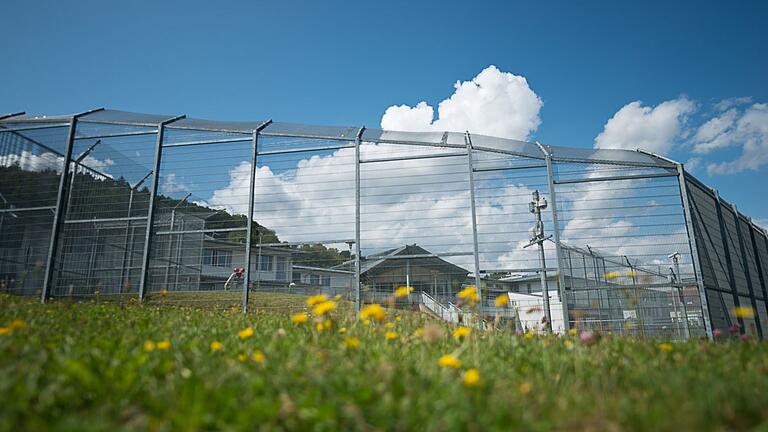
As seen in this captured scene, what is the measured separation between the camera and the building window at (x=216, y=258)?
9172mm

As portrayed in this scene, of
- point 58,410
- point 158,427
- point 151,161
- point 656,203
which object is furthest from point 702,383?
point 151,161

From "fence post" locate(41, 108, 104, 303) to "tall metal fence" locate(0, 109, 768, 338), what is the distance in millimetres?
34

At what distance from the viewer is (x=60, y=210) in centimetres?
827

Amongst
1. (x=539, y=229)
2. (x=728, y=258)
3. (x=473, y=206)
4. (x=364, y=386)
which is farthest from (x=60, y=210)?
(x=728, y=258)

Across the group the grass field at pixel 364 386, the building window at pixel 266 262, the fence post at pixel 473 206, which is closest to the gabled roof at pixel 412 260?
the fence post at pixel 473 206

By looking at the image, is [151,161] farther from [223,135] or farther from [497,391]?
[497,391]

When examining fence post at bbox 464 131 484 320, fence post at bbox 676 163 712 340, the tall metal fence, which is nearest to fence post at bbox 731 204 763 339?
the tall metal fence

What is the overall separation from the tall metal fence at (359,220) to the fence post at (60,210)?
0.11 ft

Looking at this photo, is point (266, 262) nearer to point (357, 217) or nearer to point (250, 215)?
point (250, 215)

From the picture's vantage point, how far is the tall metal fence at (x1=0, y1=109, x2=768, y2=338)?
704 cm

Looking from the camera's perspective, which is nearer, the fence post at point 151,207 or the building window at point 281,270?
the fence post at point 151,207

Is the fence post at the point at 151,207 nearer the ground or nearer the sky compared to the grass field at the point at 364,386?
nearer the sky

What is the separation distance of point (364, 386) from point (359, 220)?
5.85 metres

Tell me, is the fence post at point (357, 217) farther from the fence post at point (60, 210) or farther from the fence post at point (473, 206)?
the fence post at point (60, 210)
